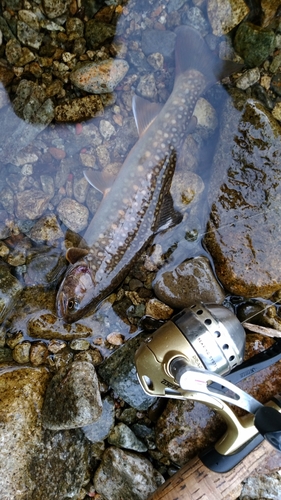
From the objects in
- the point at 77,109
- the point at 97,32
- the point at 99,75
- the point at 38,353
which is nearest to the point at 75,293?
the point at 38,353

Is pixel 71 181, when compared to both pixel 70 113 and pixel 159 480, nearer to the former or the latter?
pixel 70 113

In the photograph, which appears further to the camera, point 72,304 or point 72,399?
point 72,304

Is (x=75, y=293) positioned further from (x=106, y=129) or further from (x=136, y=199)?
(x=106, y=129)

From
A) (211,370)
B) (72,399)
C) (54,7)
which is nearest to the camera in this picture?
(211,370)

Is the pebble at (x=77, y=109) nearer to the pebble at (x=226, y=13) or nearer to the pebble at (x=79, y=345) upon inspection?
the pebble at (x=226, y=13)

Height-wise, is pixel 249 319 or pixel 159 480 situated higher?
pixel 249 319

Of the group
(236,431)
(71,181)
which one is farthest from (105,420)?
(71,181)

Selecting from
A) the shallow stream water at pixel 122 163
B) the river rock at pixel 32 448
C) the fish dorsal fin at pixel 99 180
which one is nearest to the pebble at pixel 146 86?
the shallow stream water at pixel 122 163
